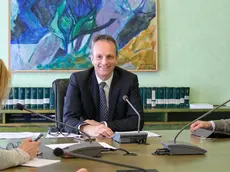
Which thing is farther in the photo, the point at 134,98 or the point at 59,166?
the point at 134,98

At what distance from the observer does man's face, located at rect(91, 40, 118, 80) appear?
2.89 m

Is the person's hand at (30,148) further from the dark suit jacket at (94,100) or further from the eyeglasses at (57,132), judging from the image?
the dark suit jacket at (94,100)

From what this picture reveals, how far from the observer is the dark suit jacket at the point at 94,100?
2768mm

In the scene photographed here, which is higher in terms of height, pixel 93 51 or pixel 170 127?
pixel 93 51

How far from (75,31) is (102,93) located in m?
1.68

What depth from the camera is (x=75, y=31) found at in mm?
4387

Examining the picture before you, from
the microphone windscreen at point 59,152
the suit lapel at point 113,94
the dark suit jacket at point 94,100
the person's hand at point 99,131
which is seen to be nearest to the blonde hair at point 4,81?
the microphone windscreen at point 59,152

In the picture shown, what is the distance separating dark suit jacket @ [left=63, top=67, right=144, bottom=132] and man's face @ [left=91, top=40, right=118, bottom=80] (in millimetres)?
78

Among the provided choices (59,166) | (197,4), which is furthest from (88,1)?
(59,166)

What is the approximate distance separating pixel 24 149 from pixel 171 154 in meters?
0.68

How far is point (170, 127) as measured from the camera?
4.13 metres

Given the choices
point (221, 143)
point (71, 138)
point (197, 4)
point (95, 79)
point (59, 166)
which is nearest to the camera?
point (59, 166)

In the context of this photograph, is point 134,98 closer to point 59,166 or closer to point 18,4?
point 59,166

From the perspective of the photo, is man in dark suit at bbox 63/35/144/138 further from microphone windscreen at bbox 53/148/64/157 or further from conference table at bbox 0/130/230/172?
microphone windscreen at bbox 53/148/64/157
